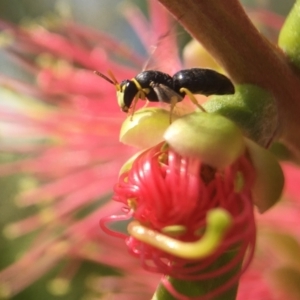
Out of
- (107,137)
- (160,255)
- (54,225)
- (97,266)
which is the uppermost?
(160,255)

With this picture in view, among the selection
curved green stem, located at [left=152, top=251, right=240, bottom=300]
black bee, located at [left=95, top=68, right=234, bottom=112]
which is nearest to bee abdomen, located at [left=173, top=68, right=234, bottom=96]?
black bee, located at [left=95, top=68, right=234, bottom=112]

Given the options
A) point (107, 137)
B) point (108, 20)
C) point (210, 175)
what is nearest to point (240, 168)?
point (210, 175)

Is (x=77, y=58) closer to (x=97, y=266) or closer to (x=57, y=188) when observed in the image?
(x=57, y=188)

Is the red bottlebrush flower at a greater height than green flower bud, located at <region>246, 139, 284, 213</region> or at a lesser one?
lesser

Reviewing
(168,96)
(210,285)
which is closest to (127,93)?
(168,96)

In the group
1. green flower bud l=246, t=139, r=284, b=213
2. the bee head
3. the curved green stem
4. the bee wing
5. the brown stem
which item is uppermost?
the brown stem

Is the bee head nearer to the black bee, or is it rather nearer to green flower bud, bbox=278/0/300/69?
the black bee
